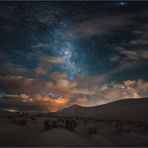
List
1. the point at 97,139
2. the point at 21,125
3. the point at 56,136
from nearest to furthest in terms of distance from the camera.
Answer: the point at 56,136, the point at 97,139, the point at 21,125

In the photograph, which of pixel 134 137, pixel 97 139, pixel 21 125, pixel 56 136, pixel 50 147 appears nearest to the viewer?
pixel 50 147

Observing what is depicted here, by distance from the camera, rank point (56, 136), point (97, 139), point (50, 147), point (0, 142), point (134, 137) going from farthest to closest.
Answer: point (134, 137)
point (97, 139)
point (56, 136)
point (0, 142)
point (50, 147)

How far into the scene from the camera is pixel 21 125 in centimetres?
1711

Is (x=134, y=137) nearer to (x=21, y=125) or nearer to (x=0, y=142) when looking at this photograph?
(x=21, y=125)

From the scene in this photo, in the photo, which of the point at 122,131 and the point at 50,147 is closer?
the point at 50,147

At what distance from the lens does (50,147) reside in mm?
9078

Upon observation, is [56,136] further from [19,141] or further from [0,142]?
[0,142]

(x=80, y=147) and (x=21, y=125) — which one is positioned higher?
(x=21, y=125)

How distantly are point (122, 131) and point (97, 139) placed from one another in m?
5.23

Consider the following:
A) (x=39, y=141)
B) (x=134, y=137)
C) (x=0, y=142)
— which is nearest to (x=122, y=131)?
(x=134, y=137)

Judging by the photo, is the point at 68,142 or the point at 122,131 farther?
the point at 122,131

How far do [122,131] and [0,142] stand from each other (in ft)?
33.2

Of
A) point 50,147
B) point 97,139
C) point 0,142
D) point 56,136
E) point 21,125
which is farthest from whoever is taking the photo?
point 21,125

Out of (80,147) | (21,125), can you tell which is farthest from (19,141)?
(21,125)
